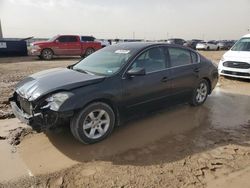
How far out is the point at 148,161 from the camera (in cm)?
384

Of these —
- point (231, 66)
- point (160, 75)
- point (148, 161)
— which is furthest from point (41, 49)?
point (148, 161)

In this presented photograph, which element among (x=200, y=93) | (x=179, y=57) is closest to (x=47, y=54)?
(x=200, y=93)

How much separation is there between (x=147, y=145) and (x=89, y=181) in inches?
53.1

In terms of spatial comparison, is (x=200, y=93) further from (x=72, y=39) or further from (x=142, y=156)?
(x=72, y=39)

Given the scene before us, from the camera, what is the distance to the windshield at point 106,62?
15.6 feet

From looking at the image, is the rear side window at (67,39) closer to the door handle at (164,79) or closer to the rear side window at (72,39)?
the rear side window at (72,39)

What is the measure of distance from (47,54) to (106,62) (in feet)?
48.6

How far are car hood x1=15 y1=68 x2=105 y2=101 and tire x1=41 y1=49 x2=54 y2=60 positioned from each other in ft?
47.9

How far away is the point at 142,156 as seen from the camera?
3.99 meters

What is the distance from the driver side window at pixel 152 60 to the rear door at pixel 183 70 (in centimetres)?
26

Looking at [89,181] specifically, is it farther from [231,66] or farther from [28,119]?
[231,66]

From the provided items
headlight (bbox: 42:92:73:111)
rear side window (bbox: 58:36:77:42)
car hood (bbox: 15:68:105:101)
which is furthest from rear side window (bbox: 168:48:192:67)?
rear side window (bbox: 58:36:77:42)

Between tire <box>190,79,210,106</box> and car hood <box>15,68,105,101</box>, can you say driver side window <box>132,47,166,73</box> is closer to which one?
car hood <box>15,68,105,101</box>

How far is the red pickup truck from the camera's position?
730 inches
